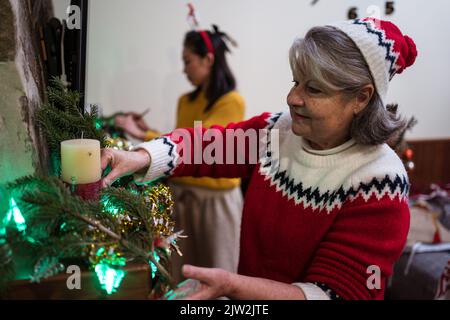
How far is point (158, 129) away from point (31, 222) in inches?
94.7

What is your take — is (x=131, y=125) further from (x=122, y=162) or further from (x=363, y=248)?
(x=363, y=248)

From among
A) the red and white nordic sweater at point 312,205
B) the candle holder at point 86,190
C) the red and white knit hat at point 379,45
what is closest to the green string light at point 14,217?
the candle holder at point 86,190

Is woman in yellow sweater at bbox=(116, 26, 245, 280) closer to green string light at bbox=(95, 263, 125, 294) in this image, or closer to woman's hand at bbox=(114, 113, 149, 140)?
woman's hand at bbox=(114, 113, 149, 140)

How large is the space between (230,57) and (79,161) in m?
2.31

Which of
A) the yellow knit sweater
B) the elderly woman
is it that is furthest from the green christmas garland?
the yellow knit sweater

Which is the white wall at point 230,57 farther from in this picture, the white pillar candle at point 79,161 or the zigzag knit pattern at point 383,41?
the white pillar candle at point 79,161

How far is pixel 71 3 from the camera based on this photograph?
963 mm

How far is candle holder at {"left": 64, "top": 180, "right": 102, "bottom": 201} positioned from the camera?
85 centimetres

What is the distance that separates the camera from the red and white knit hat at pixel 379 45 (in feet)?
3.08

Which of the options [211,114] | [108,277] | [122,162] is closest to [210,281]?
[108,277]

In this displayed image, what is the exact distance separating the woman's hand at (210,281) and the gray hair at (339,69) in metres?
0.48

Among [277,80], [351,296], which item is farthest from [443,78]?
[351,296]
